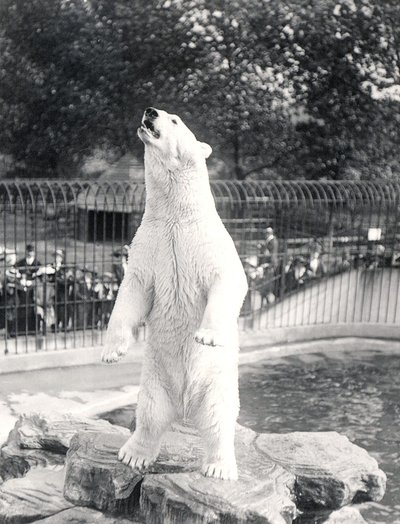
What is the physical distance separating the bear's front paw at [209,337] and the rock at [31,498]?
6.18ft

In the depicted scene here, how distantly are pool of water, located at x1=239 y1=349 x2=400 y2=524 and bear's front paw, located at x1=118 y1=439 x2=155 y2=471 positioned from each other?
102 inches

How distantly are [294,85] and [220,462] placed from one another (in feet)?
61.8

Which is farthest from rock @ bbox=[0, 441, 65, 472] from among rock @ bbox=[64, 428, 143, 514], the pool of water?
the pool of water

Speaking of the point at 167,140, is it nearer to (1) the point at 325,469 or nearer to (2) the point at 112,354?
(2) the point at 112,354

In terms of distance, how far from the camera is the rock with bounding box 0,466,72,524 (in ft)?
15.3

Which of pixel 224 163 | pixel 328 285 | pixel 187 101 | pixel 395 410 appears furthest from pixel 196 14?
pixel 395 410

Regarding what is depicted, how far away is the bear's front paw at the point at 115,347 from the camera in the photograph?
4.09 metres

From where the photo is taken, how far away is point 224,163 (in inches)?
864

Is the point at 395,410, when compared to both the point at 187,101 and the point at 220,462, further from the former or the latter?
the point at 187,101

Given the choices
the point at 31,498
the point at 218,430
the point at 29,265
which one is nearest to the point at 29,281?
the point at 29,265

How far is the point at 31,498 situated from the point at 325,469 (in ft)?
7.10

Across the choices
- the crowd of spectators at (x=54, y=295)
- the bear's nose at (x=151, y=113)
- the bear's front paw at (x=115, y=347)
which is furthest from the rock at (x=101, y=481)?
the crowd of spectators at (x=54, y=295)

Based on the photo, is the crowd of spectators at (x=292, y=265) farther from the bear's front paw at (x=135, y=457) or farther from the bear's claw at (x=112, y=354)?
the bear's claw at (x=112, y=354)

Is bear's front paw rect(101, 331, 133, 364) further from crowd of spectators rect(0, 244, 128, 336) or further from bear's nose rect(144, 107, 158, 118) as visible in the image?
crowd of spectators rect(0, 244, 128, 336)
